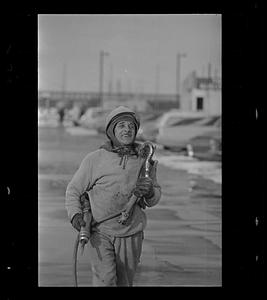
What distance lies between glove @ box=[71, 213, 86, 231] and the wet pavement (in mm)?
31

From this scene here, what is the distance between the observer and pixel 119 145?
2.33m

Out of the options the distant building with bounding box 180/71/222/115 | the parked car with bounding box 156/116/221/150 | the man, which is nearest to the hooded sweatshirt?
the man

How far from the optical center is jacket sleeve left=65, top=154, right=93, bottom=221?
2.33m

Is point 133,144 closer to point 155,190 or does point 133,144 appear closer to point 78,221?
point 155,190

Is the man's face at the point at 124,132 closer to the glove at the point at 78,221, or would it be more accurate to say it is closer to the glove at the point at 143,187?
the glove at the point at 143,187

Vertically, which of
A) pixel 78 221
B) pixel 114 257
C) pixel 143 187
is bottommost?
pixel 114 257

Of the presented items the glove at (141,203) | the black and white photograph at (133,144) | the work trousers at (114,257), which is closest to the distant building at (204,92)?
the black and white photograph at (133,144)

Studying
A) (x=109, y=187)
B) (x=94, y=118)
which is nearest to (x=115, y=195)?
(x=109, y=187)

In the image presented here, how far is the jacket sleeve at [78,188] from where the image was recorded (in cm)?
233

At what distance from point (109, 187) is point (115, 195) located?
0.03m

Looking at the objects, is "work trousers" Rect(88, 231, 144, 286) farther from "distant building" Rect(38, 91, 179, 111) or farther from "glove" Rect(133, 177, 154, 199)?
"distant building" Rect(38, 91, 179, 111)

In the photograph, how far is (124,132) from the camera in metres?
2.32

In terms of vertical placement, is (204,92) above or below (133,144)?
above
